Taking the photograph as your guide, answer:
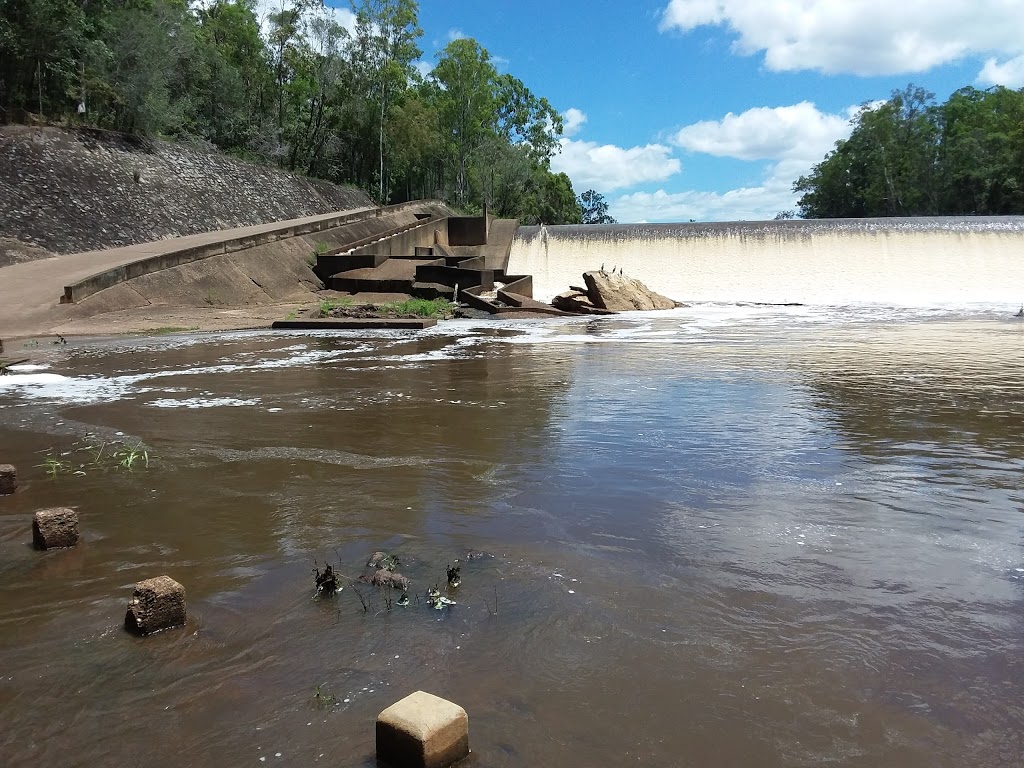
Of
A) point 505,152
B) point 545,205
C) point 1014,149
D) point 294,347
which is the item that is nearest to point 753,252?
point 294,347

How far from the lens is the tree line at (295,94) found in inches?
1078

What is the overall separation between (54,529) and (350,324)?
12.5 m

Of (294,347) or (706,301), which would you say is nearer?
(294,347)

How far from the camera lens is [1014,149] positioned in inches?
1826

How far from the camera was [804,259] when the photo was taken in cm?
2736

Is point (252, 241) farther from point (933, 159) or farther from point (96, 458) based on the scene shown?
point (933, 159)

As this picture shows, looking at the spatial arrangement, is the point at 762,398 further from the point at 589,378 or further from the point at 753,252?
the point at 753,252

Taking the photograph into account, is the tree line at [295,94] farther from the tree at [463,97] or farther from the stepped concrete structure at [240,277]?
the stepped concrete structure at [240,277]

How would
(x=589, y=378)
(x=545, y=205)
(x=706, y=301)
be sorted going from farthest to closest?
(x=545, y=205) < (x=706, y=301) < (x=589, y=378)

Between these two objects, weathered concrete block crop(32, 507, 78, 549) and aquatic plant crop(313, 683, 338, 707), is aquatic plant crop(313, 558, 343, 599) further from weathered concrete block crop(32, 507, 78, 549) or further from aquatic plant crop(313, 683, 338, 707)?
weathered concrete block crop(32, 507, 78, 549)

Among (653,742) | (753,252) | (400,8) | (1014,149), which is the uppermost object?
(400,8)

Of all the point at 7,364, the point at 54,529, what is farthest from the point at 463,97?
the point at 54,529

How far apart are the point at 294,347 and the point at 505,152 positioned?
47.8 metres

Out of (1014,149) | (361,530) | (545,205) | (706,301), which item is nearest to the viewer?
(361,530)
